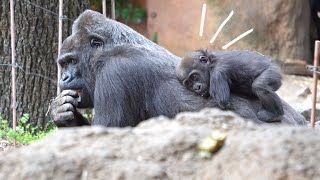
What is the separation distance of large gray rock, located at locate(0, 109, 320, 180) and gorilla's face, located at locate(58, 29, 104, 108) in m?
2.52

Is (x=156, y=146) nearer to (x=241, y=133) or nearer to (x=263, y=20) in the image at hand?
(x=241, y=133)

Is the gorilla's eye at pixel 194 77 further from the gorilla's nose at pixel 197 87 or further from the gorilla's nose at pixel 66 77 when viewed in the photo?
the gorilla's nose at pixel 66 77

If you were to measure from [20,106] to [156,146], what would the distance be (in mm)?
5056

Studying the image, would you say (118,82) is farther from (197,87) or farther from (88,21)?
(88,21)

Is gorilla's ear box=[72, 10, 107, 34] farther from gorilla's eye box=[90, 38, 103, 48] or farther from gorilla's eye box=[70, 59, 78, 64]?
gorilla's eye box=[70, 59, 78, 64]

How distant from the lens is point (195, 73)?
4762 millimetres

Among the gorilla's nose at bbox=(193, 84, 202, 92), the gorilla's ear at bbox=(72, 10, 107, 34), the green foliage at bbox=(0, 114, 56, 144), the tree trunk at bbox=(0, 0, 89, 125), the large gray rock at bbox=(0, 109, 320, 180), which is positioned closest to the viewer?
the large gray rock at bbox=(0, 109, 320, 180)

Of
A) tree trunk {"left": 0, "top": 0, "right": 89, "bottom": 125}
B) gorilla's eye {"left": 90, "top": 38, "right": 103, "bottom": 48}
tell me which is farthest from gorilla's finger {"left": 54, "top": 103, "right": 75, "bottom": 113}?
tree trunk {"left": 0, "top": 0, "right": 89, "bottom": 125}

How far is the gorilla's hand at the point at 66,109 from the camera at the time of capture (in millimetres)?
4898

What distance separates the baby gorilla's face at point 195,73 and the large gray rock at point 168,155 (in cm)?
233

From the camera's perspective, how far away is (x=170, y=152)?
2250mm

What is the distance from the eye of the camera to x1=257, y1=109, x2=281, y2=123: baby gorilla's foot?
4.58m

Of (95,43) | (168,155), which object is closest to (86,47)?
(95,43)

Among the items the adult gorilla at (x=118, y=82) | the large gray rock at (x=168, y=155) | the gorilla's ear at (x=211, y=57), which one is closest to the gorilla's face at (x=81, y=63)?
the adult gorilla at (x=118, y=82)
